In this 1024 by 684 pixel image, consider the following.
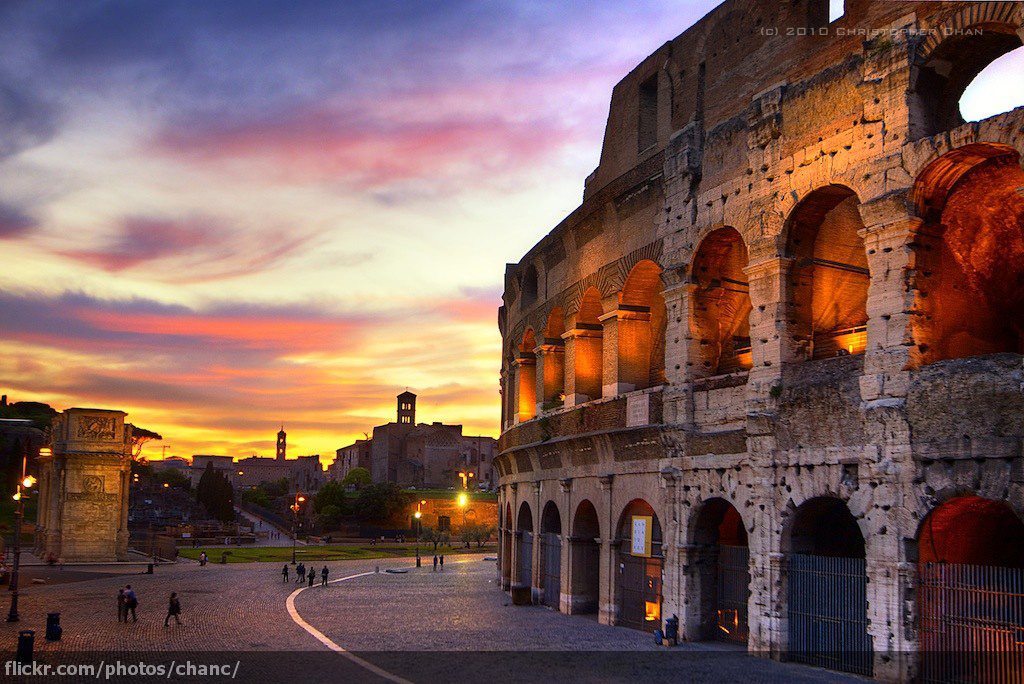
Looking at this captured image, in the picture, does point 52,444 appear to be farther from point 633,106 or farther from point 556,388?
point 633,106

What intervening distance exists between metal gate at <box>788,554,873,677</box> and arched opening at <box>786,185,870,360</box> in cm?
431

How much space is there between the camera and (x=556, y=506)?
30.7 metres

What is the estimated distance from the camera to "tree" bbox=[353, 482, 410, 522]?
8725 cm

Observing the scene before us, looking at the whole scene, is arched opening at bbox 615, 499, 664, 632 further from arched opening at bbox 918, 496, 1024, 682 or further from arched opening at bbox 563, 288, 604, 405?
arched opening at bbox 918, 496, 1024, 682

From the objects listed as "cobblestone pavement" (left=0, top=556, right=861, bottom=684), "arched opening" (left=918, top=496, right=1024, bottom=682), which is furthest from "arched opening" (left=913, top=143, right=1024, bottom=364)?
"cobblestone pavement" (left=0, top=556, right=861, bottom=684)

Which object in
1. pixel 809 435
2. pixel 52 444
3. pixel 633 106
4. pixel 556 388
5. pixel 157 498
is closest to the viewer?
pixel 809 435

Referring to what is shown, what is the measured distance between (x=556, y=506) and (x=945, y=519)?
14.5 metres

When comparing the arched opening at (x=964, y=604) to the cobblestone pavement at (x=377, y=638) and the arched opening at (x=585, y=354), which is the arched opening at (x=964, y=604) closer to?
the cobblestone pavement at (x=377, y=638)

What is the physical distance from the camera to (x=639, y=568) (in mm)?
24938

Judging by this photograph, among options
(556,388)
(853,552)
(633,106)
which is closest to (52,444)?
(556,388)

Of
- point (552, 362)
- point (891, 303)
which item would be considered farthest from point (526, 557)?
point (891, 303)

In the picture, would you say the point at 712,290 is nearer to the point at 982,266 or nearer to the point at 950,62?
the point at 982,266

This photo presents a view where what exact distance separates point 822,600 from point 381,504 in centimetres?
7104

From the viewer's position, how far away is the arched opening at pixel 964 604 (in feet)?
50.6
